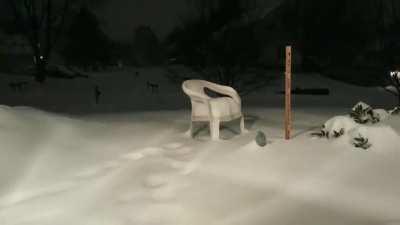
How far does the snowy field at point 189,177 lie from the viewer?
12.5ft

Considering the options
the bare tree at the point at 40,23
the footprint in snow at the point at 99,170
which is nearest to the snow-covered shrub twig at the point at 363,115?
the footprint in snow at the point at 99,170

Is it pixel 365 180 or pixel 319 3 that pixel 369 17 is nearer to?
pixel 319 3

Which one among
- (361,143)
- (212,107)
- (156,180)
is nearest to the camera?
(156,180)

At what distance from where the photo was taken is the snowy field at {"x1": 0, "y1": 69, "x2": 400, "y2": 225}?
12.5 ft

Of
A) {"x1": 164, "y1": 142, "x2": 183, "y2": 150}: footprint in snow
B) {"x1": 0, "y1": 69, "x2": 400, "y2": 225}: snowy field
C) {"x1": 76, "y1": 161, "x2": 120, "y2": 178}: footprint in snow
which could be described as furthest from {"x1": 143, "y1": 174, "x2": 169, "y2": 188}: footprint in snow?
{"x1": 164, "y1": 142, "x2": 183, "y2": 150}: footprint in snow

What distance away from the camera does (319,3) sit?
89.5ft

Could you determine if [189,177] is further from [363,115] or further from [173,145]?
[363,115]

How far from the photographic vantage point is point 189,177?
4.88 m

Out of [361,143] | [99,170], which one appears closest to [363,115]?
[361,143]

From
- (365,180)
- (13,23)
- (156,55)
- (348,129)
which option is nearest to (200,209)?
(365,180)

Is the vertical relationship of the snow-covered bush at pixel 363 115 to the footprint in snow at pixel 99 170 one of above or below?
Result: above

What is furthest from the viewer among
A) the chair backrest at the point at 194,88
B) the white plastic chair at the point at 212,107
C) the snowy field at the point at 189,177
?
the chair backrest at the point at 194,88

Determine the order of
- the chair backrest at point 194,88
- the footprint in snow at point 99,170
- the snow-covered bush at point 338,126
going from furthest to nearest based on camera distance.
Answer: the chair backrest at point 194,88 < the snow-covered bush at point 338,126 < the footprint in snow at point 99,170

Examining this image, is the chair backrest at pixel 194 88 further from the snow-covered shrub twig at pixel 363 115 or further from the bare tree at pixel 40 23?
the bare tree at pixel 40 23
